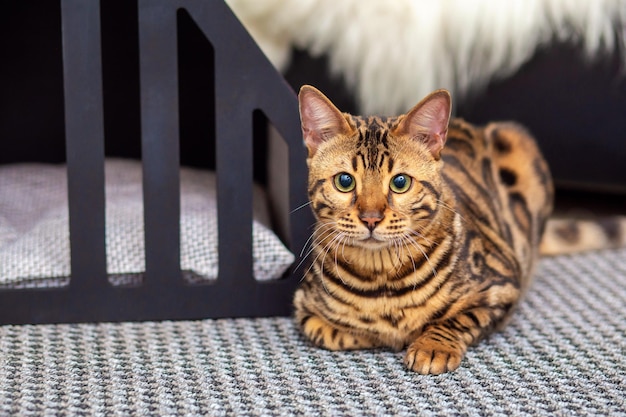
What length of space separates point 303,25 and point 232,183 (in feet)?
1.67

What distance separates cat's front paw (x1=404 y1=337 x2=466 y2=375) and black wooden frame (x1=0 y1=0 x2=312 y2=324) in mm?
297

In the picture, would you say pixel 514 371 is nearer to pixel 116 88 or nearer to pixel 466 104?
pixel 466 104

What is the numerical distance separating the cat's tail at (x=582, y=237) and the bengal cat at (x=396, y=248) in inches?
18.3

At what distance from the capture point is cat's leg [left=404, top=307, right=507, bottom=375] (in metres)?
1.27

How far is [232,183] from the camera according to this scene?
4.81ft

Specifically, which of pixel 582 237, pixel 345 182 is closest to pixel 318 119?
pixel 345 182

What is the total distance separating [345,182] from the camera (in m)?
1.27

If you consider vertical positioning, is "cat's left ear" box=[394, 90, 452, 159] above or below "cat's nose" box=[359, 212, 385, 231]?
above

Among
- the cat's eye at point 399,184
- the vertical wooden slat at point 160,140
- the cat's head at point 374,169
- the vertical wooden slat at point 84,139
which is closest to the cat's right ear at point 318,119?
the cat's head at point 374,169

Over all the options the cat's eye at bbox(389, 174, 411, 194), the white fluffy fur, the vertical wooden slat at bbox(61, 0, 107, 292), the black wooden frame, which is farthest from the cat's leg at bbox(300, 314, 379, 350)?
the white fluffy fur

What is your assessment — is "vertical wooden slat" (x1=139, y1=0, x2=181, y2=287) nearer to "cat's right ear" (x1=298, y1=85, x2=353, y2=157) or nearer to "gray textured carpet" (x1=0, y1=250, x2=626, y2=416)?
"gray textured carpet" (x1=0, y1=250, x2=626, y2=416)

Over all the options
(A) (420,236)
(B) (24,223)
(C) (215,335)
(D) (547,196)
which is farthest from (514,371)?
(B) (24,223)

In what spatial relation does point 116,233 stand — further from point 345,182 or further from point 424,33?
point 424,33

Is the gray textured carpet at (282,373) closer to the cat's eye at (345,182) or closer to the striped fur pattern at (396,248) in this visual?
the striped fur pattern at (396,248)
